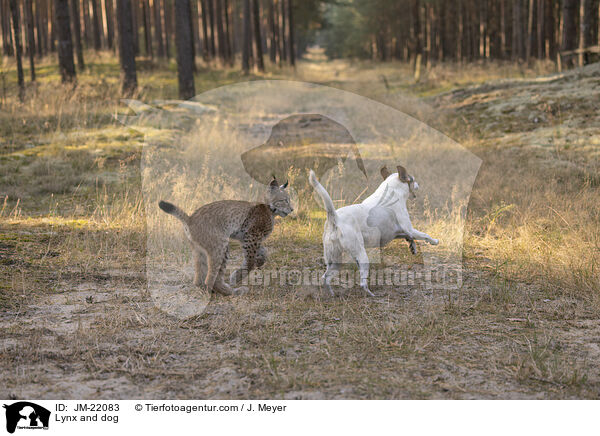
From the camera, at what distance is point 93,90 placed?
17.7 metres

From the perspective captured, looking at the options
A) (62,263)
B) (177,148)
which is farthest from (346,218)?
(177,148)

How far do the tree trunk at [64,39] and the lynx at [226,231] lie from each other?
1493 centimetres

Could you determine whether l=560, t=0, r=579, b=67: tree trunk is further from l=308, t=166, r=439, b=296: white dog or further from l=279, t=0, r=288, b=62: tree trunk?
l=279, t=0, r=288, b=62: tree trunk

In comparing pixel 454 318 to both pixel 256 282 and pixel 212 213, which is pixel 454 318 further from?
pixel 212 213

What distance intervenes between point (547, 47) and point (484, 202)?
30464 mm

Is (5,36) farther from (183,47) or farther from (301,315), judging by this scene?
(301,315)

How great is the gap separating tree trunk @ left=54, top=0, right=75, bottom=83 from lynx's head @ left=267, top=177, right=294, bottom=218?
15.0 metres

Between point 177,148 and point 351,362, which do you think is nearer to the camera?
point 351,362

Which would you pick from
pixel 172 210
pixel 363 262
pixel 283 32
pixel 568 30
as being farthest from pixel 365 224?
pixel 283 32

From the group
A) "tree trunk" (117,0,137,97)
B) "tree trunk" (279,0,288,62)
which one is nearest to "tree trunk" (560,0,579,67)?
"tree trunk" (117,0,137,97)
